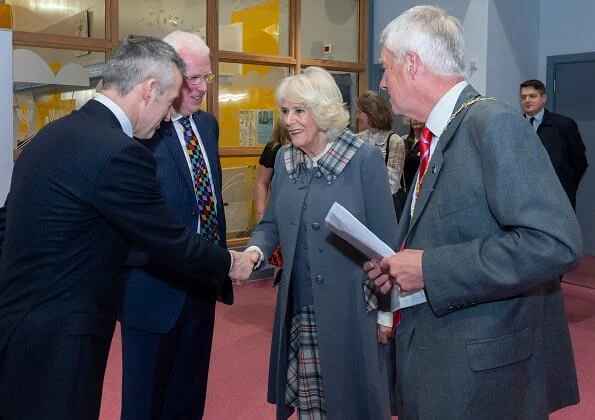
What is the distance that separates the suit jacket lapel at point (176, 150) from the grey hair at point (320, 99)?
1.71 feet

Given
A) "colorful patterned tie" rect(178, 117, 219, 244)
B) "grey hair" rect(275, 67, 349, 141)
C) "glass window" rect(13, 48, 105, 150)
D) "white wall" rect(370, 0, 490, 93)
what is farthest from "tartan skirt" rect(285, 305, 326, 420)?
"white wall" rect(370, 0, 490, 93)

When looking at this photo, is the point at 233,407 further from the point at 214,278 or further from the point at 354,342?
the point at 214,278

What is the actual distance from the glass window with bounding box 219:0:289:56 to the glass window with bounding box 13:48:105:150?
1466mm

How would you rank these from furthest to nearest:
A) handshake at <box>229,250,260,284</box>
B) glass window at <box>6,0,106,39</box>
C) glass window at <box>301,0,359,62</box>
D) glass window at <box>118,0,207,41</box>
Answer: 1. glass window at <box>301,0,359,62</box>
2. glass window at <box>118,0,207,41</box>
3. glass window at <box>6,0,106,39</box>
4. handshake at <box>229,250,260,284</box>

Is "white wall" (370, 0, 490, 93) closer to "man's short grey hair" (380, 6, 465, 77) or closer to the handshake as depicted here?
the handshake

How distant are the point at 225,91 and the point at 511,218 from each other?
6.07m

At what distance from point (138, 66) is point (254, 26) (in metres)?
5.74

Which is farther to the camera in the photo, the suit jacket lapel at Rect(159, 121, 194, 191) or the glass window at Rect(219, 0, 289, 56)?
the glass window at Rect(219, 0, 289, 56)

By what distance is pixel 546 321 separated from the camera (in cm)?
164

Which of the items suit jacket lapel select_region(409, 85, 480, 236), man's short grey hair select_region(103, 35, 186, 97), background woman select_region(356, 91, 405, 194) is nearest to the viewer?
suit jacket lapel select_region(409, 85, 480, 236)

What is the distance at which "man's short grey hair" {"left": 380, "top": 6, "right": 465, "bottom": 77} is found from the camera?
1.62m

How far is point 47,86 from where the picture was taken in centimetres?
591

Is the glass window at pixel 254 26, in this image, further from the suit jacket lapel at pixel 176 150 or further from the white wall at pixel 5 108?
the suit jacket lapel at pixel 176 150

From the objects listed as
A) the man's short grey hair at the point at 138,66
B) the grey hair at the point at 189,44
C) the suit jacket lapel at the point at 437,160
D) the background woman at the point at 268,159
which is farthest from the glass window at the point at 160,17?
the suit jacket lapel at the point at 437,160
